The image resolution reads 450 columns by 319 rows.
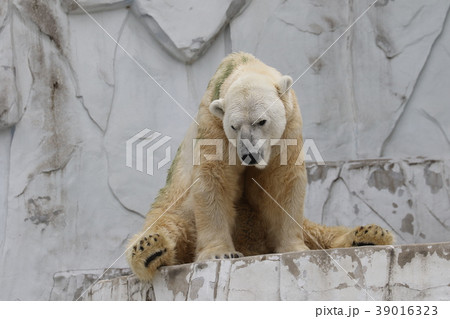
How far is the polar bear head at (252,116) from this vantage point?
A: 3752mm

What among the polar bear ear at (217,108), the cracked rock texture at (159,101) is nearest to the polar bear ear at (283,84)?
the polar bear ear at (217,108)

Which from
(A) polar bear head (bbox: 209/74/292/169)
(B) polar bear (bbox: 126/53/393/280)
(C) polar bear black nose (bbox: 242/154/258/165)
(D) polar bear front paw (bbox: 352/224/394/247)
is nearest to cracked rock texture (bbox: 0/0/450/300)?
(B) polar bear (bbox: 126/53/393/280)

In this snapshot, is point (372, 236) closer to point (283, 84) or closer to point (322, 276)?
point (322, 276)

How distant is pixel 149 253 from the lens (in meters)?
3.88

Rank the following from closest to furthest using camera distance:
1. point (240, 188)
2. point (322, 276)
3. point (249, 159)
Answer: point (322, 276), point (249, 159), point (240, 188)

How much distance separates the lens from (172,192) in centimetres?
443

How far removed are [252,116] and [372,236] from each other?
95 centimetres

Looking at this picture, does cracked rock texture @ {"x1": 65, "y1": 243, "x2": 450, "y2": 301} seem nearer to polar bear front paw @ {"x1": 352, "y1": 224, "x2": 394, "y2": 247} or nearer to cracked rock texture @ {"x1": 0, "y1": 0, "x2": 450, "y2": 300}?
polar bear front paw @ {"x1": 352, "y1": 224, "x2": 394, "y2": 247}

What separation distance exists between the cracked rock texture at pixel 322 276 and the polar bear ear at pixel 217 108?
0.87m

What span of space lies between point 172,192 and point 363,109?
3.55 meters

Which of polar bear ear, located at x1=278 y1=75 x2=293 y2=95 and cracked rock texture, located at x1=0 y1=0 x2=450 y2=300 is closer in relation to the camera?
polar bear ear, located at x1=278 y1=75 x2=293 y2=95

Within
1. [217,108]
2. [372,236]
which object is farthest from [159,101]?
[372,236]

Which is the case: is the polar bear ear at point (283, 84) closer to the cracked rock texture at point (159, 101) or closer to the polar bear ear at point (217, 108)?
the polar bear ear at point (217, 108)

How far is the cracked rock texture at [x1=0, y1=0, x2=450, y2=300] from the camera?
7191 mm
